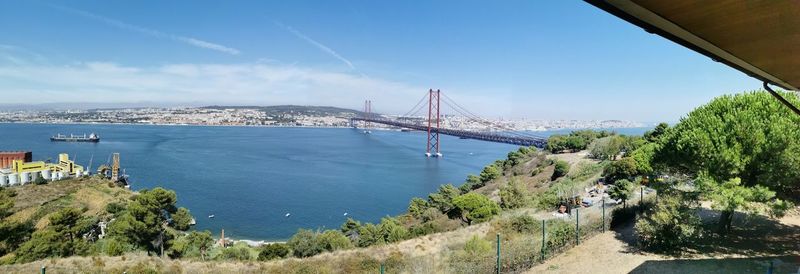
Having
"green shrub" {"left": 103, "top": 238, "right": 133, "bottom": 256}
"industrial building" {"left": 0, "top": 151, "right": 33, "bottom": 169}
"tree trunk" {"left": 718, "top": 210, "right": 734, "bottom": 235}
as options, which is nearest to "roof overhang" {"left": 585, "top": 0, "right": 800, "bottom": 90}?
"tree trunk" {"left": 718, "top": 210, "right": 734, "bottom": 235}

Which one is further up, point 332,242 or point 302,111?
point 302,111

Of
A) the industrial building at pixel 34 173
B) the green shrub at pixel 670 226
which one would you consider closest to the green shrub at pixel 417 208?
the green shrub at pixel 670 226

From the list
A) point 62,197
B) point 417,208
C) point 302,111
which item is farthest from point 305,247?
point 302,111

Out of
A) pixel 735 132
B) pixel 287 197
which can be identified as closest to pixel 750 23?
pixel 735 132

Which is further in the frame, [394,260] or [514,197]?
[514,197]

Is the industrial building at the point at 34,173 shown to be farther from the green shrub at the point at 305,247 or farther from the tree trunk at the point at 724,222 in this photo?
the tree trunk at the point at 724,222

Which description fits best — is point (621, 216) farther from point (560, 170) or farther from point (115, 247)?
point (115, 247)

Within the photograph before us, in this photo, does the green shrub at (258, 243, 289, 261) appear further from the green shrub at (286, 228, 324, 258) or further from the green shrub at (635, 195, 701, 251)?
the green shrub at (635, 195, 701, 251)

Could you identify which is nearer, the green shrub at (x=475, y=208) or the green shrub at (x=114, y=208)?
the green shrub at (x=475, y=208)

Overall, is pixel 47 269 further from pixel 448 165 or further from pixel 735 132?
pixel 448 165
